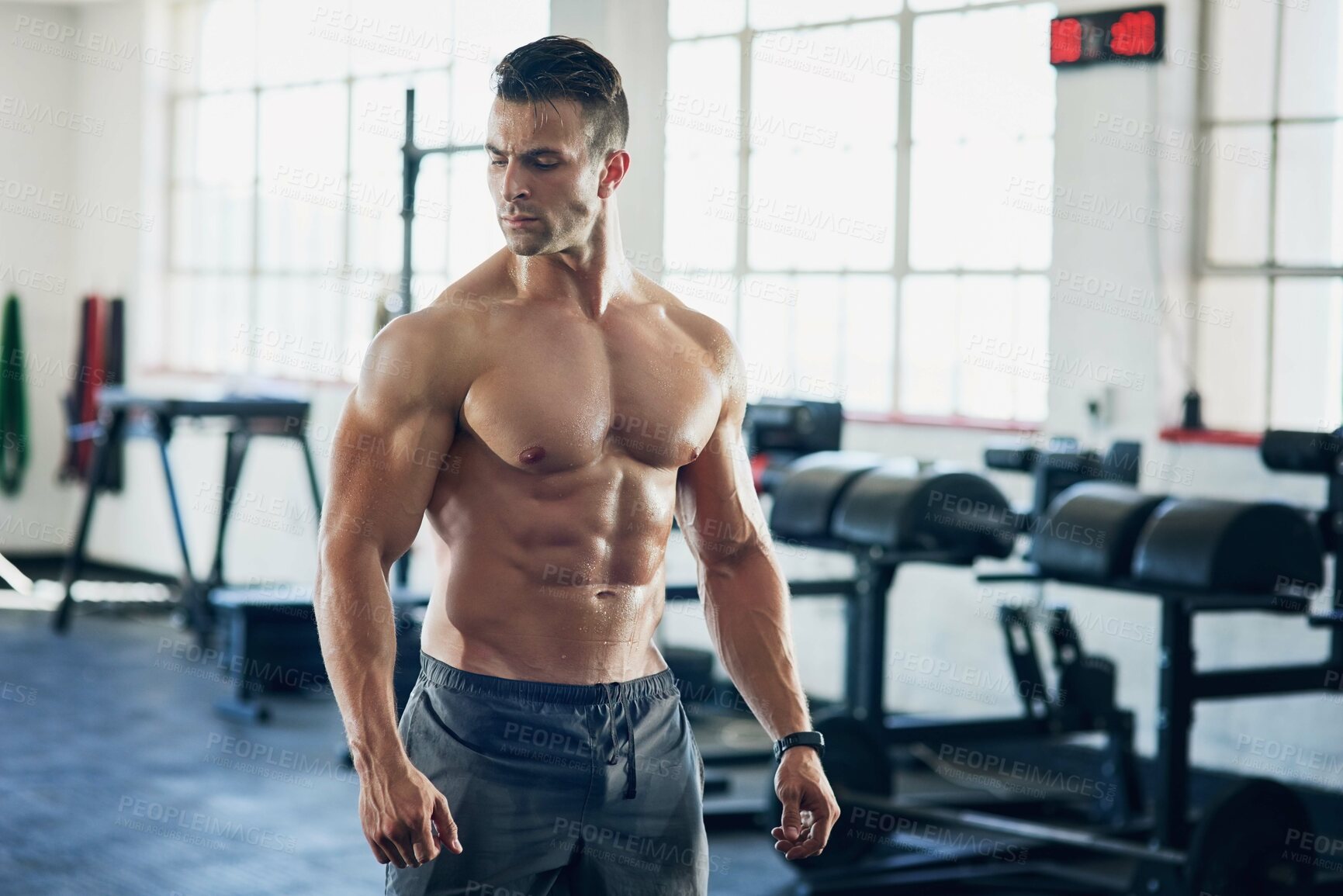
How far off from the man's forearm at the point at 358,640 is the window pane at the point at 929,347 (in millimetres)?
4039

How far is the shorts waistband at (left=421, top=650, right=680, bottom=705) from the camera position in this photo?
5.14ft

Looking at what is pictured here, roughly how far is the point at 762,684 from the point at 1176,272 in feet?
10.9

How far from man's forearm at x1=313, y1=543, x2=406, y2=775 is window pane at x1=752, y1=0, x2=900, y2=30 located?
14.2ft

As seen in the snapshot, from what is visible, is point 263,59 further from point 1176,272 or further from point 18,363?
point 1176,272

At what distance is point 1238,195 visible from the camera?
4562mm

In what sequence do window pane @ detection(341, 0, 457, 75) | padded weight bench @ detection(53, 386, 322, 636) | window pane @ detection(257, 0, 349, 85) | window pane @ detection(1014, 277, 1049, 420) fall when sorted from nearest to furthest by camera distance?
1. window pane @ detection(1014, 277, 1049, 420)
2. padded weight bench @ detection(53, 386, 322, 636)
3. window pane @ detection(341, 0, 457, 75)
4. window pane @ detection(257, 0, 349, 85)

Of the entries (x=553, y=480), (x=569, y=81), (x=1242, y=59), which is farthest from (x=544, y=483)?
(x=1242, y=59)

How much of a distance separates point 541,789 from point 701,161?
4645mm

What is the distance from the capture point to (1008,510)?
3902 millimetres

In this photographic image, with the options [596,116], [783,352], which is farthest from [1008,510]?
[596,116]
